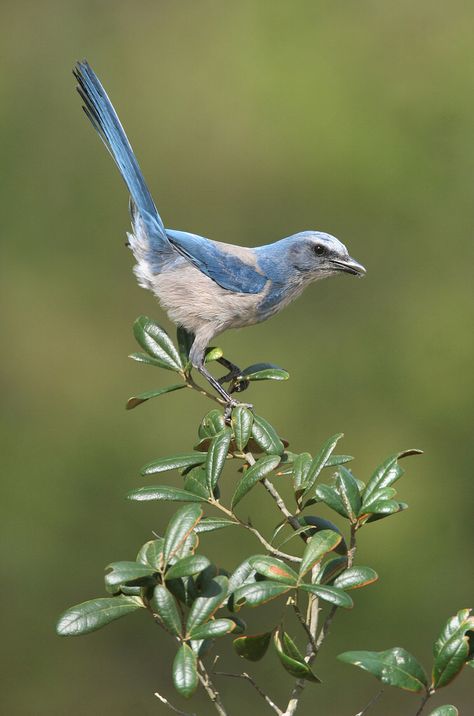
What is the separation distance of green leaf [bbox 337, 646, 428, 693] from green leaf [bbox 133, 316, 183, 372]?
112cm

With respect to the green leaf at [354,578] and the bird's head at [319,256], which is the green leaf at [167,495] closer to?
the green leaf at [354,578]

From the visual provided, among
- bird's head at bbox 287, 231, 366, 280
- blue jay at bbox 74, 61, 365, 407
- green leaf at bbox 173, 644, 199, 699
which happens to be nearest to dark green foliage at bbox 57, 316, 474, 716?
green leaf at bbox 173, 644, 199, 699

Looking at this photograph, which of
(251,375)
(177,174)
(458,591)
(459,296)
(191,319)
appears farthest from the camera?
(177,174)

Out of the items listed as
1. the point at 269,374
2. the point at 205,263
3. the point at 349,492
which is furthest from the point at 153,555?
the point at 205,263

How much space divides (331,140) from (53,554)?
111 inches

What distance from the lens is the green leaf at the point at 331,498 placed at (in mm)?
2033

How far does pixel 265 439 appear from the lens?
235cm

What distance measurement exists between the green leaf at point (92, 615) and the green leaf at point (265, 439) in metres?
0.60

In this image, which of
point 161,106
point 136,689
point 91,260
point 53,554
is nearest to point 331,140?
point 161,106

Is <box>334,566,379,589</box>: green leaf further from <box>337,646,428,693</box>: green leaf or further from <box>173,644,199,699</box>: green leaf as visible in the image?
<box>173,644,199,699</box>: green leaf

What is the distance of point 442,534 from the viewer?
17.0 ft

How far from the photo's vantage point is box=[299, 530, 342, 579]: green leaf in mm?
1889

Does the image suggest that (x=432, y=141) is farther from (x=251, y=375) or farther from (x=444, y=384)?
(x=251, y=375)

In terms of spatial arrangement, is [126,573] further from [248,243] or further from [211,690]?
[248,243]
